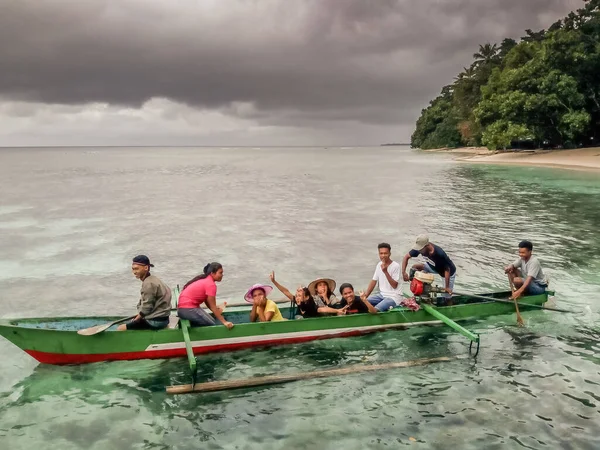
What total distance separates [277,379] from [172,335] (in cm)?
234

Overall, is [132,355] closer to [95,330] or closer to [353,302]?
[95,330]

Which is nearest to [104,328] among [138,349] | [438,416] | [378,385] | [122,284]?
[138,349]

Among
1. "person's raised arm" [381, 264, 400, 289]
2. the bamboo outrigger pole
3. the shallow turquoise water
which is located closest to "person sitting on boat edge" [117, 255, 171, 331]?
the shallow turquoise water

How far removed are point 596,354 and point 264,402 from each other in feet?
23.6

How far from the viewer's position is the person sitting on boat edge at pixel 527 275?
12527mm

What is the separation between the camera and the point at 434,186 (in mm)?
48125

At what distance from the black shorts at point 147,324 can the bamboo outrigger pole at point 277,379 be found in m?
1.53

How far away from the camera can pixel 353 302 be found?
1160 centimetres

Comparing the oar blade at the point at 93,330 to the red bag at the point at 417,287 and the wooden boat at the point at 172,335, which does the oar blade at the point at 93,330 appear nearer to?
the wooden boat at the point at 172,335

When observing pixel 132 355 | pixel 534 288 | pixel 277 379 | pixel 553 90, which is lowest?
pixel 277 379

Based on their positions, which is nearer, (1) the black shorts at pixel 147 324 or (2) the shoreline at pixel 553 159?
(1) the black shorts at pixel 147 324

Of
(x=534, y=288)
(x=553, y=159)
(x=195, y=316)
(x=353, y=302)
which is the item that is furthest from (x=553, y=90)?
(x=195, y=316)

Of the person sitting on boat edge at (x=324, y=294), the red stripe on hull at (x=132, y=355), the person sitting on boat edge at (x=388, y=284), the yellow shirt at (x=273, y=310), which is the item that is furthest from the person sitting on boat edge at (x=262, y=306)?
the person sitting on boat edge at (x=388, y=284)

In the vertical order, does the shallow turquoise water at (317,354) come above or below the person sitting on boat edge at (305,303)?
below
